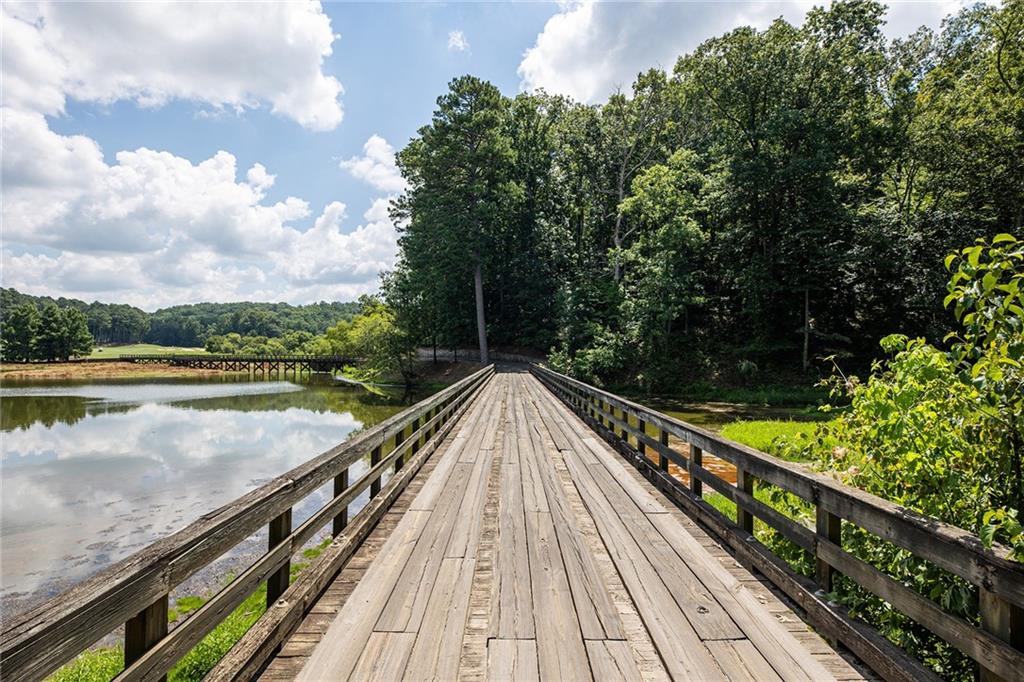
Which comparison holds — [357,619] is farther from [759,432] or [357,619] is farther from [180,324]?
[180,324]

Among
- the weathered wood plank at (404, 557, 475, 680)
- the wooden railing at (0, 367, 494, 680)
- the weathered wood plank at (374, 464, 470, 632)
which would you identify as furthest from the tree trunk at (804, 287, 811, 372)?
the wooden railing at (0, 367, 494, 680)

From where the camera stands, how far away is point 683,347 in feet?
95.5

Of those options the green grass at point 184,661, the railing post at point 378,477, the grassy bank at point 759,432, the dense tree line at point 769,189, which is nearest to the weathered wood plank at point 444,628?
the railing post at point 378,477

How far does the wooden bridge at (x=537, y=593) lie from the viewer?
1688 mm

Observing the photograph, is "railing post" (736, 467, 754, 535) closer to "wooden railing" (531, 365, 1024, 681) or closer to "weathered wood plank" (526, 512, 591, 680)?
"wooden railing" (531, 365, 1024, 681)

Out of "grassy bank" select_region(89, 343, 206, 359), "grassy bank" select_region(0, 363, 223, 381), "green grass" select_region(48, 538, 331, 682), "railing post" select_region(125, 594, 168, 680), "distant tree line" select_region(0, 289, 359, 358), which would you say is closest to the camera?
"railing post" select_region(125, 594, 168, 680)

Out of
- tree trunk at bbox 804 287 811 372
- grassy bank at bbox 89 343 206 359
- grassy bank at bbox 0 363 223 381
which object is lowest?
grassy bank at bbox 0 363 223 381

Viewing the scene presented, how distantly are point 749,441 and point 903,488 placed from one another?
9536 millimetres

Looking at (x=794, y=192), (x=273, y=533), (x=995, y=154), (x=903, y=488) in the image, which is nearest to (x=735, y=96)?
(x=794, y=192)

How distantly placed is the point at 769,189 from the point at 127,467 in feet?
97.6

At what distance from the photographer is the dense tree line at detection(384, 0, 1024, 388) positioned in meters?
22.8

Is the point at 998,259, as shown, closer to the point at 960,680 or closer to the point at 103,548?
the point at 960,680

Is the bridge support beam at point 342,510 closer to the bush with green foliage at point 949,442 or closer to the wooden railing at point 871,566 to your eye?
the wooden railing at point 871,566

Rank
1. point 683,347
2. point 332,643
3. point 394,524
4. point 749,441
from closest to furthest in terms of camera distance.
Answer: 1. point 332,643
2. point 394,524
3. point 749,441
4. point 683,347
